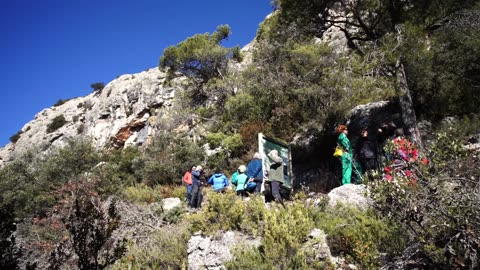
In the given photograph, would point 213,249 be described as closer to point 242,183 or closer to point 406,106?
point 242,183

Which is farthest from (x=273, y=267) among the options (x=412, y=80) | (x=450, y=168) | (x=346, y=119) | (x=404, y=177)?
(x=346, y=119)

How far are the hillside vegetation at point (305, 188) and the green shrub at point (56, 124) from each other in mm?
22753

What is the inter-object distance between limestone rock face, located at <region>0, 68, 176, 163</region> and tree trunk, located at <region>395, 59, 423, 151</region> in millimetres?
19640

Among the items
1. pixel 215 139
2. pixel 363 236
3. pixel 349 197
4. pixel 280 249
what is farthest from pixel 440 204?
pixel 215 139

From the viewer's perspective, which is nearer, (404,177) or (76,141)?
(404,177)

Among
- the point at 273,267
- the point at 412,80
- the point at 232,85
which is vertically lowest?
the point at 273,267

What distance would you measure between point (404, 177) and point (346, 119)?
8574 mm

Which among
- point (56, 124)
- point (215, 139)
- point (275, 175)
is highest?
point (56, 124)

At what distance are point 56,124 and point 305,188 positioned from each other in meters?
39.3

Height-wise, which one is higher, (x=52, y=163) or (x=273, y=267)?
(x=52, y=163)

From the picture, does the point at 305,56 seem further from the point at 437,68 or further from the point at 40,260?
the point at 40,260

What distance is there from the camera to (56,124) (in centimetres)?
4091

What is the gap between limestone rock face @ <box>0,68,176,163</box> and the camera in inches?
1190

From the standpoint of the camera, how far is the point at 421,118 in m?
10.9
